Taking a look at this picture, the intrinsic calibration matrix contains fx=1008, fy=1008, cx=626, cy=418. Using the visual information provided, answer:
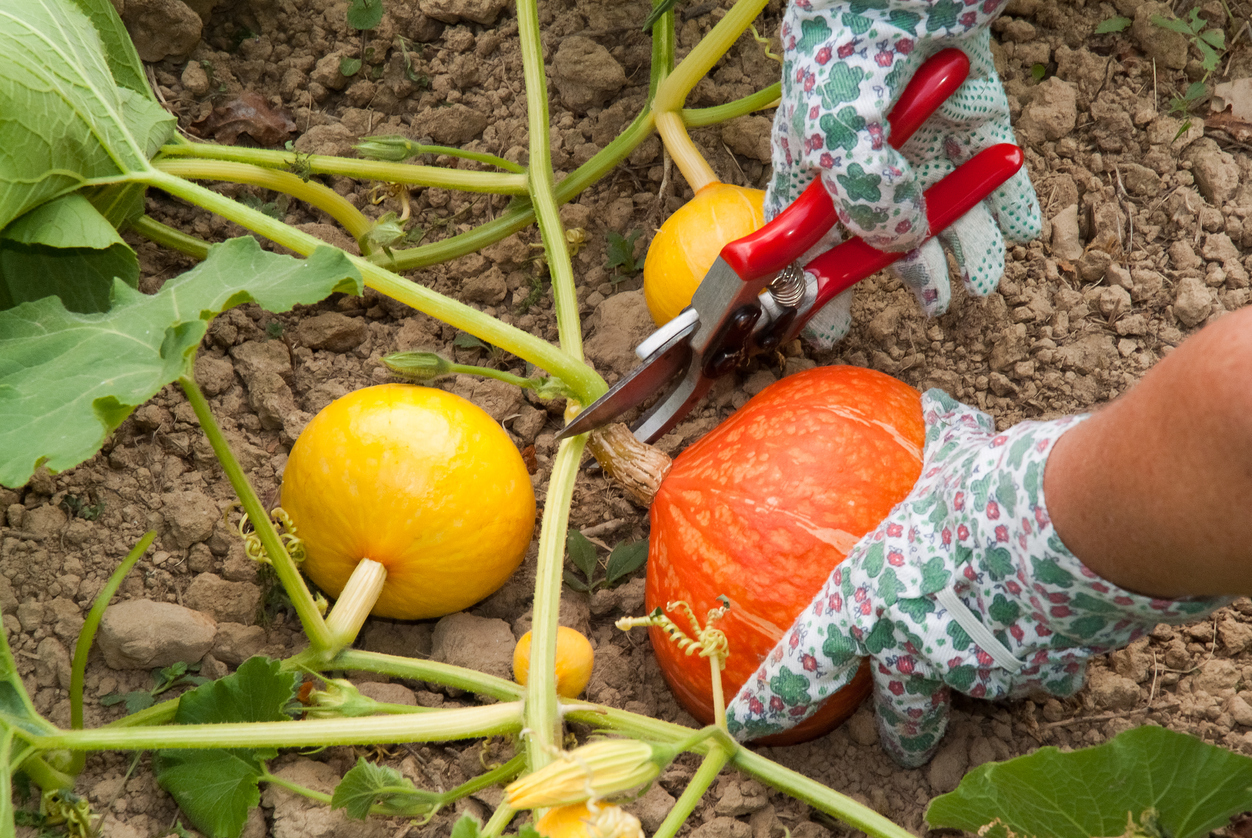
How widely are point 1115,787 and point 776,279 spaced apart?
84 cm

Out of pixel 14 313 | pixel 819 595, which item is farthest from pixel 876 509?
pixel 14 313

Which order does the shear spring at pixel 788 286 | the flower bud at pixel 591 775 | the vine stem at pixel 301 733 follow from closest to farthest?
the flower bud at pixel 591 775
the vine stem at pixel 301 733
the shear spring at pixel 788 286

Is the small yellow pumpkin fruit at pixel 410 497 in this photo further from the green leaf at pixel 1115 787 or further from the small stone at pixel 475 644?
the green leaf at pixel 1115 787

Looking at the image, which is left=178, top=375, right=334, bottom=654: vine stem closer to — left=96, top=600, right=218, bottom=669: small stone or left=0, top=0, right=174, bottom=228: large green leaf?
left=96, top=600, right=218, bottom=669: small stone

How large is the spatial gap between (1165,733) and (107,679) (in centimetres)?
155

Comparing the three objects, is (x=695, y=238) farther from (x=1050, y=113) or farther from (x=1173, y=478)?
(x=1173, y=478)

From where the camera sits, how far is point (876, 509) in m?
1.51

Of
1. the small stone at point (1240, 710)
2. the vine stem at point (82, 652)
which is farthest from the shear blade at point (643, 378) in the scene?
the small stone at point (1240, 710)

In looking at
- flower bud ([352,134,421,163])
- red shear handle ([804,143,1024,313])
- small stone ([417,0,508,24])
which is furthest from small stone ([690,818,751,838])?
small stone ([417,0,508,24])

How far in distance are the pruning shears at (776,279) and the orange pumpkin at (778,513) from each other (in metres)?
0.12

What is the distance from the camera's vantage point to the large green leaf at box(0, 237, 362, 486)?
3.93ft

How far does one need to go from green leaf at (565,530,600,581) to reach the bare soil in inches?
2.4

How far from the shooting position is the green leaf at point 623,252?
211 cm

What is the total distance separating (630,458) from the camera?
1.73m
